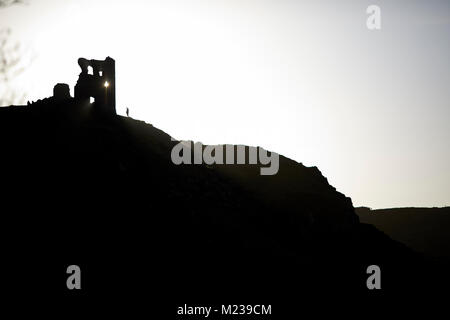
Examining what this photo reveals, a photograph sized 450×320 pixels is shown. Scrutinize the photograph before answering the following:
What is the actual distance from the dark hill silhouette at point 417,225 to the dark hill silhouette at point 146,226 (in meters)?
50.4

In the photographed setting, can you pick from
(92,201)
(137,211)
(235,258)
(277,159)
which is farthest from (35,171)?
(277,159)

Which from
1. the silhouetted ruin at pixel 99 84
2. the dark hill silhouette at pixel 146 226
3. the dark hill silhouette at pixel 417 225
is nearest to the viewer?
the dark hill silhouette at pixel 146 226

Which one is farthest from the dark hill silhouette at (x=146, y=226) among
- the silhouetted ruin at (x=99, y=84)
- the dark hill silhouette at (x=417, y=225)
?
the dark hill silhouette at (x=417, y=225)

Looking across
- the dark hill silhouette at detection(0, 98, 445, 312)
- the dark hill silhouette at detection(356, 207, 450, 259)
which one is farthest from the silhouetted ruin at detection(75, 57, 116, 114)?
the dark hill silhouette at detection(356, 207, 450, 259)

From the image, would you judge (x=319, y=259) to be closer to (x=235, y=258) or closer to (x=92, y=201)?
(x=235, y=258)

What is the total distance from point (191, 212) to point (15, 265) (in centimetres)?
1300

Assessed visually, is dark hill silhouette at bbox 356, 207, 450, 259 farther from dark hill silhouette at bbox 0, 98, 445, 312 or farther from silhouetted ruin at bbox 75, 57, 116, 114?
silhouetted ruin at bbox 75, 57, 116, 114

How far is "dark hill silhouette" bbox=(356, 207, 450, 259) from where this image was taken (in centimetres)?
10319

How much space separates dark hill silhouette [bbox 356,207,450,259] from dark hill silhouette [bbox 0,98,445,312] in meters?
50.4

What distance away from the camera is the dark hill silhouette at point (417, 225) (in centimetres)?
10319

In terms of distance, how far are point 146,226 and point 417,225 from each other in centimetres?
8603

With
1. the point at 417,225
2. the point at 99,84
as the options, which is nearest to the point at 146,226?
the point at 99,84

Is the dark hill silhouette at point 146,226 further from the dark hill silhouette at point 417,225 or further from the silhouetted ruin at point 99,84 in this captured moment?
the dark hill silhouette at point 417,225

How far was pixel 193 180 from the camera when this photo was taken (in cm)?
4719
